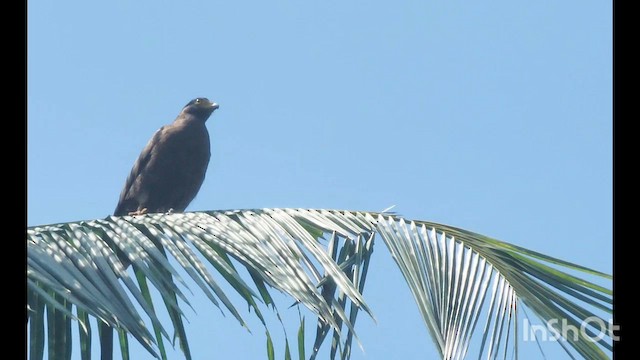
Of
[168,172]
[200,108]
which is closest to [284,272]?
[168,172]

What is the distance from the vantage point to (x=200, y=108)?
25.1ft

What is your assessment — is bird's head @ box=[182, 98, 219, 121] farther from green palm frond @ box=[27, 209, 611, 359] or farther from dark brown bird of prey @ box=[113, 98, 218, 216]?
green palm frond @ box=[27, 209, 611, 359]

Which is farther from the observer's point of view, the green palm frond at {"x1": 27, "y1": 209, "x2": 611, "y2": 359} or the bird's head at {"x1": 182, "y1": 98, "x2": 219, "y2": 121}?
the bird's head at {"x1": 182, "y1": 98, "x2": 219, "y2": 121}

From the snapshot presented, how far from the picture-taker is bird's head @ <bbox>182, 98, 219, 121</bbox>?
749 centimetres

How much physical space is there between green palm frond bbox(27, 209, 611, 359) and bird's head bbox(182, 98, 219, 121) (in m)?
4.72

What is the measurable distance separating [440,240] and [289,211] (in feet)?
1.40

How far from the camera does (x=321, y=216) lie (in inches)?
113

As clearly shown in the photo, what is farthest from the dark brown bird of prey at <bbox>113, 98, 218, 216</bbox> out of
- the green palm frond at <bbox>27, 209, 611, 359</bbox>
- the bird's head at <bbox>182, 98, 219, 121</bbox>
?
the green palm frond at <bbox>27, 209, 611, 359</bbox>

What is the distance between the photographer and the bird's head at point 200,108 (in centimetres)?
749
